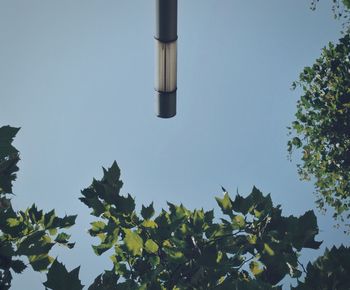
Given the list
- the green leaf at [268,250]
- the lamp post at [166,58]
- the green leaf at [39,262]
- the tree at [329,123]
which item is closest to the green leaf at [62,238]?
the green leaf at [39,262]

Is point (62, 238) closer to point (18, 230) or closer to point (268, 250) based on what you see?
point (18, 230)

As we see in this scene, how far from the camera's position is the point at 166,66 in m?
3.16

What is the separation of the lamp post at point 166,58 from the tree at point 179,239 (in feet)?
2.30

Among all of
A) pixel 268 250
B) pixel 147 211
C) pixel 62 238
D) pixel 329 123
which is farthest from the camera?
pixel 329 123

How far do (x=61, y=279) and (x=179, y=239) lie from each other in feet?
4.04

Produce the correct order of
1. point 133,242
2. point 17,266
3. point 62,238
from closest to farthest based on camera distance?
1. point 17,266
2. point 133,242
3. point 62,238

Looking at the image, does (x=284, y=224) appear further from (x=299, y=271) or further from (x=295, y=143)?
(x=295, y=143)

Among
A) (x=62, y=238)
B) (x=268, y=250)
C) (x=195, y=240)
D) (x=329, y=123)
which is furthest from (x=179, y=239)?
(x=329, y=123)

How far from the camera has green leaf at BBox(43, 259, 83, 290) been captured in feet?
6.55

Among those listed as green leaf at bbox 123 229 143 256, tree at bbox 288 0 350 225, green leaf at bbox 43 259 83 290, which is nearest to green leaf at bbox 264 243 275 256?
green leaf at bbox 123 229 143 256

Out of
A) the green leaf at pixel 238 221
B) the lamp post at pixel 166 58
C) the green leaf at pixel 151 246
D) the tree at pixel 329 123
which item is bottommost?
the green leaf at pixel 151 246

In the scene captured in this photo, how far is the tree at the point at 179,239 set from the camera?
284 centimetres

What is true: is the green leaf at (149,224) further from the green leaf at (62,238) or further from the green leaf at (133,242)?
the green leaf at (62,238)

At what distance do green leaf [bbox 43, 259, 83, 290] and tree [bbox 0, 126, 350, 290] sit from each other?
74 centimetres
